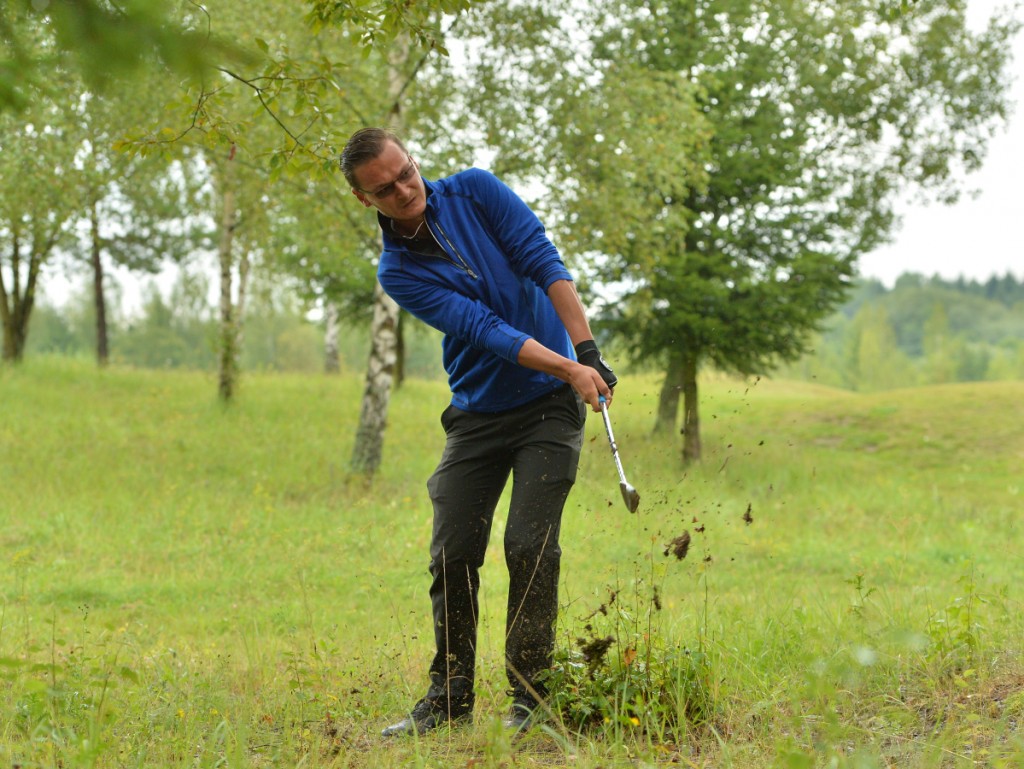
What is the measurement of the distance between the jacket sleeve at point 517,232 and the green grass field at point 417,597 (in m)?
0.65

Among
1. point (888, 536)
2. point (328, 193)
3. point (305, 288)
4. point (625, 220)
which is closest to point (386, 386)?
point (328, 193)

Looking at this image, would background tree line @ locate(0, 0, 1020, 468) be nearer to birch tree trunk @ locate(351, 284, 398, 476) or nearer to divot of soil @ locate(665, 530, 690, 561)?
birch tree trunk @ locate(351, 284, 398, 476)

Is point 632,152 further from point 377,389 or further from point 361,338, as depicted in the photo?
point 361,338

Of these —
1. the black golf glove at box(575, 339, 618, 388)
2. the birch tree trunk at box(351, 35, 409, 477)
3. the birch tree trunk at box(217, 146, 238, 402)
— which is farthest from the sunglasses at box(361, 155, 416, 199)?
the birch tree trunk at box(217, 146, 238, 402)

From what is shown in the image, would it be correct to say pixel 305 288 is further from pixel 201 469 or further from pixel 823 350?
pixel 823 350

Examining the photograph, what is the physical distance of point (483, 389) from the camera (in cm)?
414

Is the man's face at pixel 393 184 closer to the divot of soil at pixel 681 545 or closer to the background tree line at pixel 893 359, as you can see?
the divot of soil at pixel 681 545

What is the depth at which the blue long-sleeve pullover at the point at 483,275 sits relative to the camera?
4.10 metres

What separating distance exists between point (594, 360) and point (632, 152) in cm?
1030

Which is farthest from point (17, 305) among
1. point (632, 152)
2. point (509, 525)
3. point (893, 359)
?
point (893, 359)

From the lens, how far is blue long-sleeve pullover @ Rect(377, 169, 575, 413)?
13.4 feet

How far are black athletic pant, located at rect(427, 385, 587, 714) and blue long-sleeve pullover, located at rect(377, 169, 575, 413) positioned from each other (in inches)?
4.9

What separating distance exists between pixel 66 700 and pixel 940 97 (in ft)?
68.3

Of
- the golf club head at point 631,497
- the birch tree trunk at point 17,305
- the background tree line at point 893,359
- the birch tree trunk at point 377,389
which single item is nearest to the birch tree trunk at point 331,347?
the birch tree trunk at point 17,305
